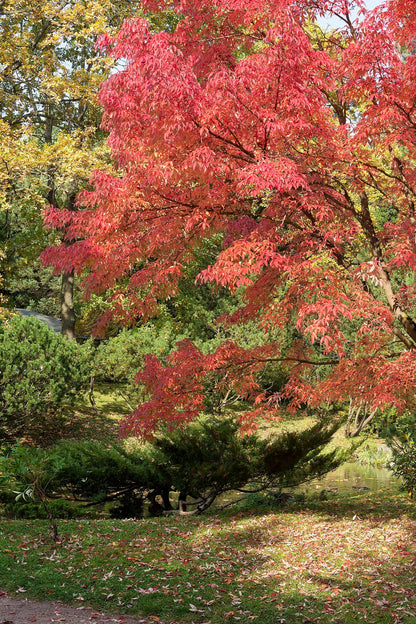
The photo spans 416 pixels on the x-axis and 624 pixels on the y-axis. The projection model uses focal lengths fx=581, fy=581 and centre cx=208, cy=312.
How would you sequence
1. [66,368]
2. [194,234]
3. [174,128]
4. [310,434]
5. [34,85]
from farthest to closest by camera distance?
[34,85] < [66,368] < [310,434] < [194,234] < [174,128]

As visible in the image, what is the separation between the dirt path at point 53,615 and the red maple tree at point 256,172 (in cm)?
174

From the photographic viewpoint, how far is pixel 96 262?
5637 mm

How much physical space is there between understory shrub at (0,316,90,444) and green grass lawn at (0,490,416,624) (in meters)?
4.19

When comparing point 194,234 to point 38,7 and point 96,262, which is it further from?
point 38,7

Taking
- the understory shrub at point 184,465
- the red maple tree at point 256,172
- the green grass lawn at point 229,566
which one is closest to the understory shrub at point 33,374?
the understory shrub at point 184,465

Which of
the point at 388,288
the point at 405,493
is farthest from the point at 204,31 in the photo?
the point at 405,493

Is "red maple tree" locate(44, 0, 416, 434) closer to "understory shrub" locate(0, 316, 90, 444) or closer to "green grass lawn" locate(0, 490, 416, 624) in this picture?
"green grass lawn" locate(0, 490, 416, 624)

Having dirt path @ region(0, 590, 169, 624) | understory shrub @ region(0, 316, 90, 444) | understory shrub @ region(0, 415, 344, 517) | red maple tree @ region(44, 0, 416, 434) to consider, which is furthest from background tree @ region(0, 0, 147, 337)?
dirt path @ region(0, 590, 169, 624)

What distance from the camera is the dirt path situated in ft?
12.6

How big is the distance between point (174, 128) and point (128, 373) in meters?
10.0

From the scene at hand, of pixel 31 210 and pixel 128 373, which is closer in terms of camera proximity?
pixel 128 373

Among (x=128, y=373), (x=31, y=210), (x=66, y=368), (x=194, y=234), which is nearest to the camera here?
(x=194, y=234)

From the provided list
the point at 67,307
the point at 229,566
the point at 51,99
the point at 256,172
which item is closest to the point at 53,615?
the point at 229,566

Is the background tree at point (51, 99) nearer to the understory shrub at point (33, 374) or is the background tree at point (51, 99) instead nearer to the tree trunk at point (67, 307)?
the tree trunk at point (67, 307)
